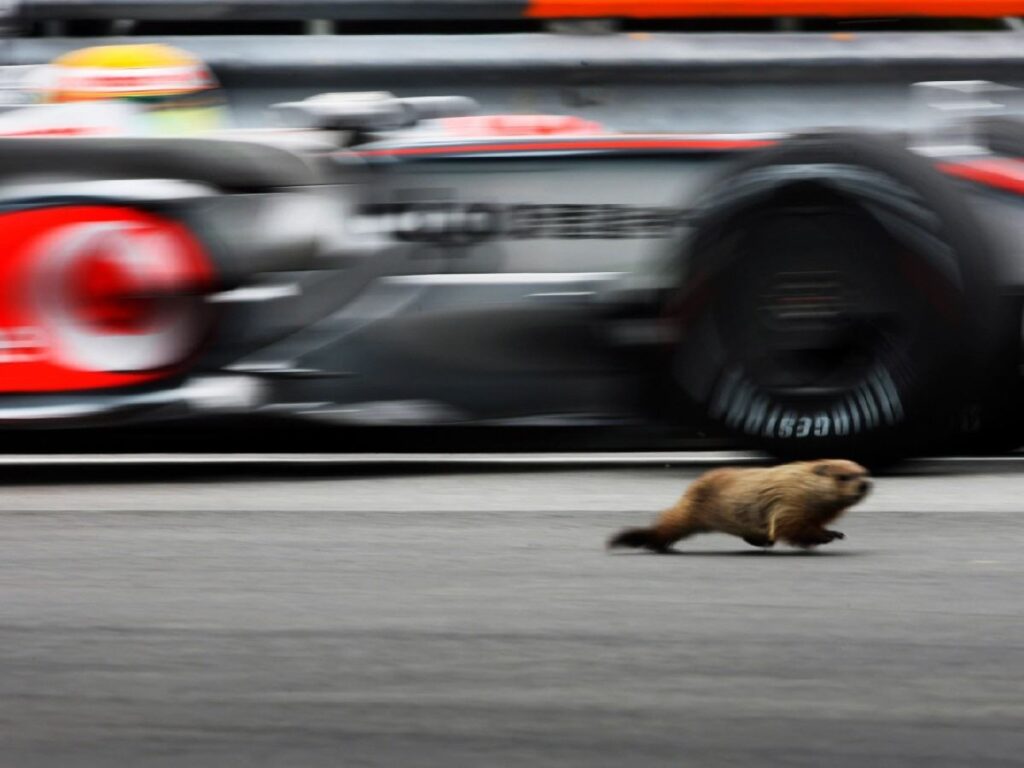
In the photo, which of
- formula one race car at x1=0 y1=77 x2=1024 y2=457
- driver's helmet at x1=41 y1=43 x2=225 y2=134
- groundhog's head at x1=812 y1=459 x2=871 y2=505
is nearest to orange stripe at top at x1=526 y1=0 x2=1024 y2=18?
formula one race car at x1=0 y1=77 x2=1024 y2=457

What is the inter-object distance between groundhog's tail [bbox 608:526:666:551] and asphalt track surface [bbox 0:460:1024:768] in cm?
7

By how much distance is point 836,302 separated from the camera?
23.8 ft

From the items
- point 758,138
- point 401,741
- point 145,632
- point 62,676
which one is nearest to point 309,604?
point 145,632

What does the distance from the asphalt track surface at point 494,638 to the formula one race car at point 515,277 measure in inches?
23.1

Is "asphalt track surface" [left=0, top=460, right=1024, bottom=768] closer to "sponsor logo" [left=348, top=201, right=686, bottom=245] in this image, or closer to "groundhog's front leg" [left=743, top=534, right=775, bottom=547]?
"groundhog's front leg" [left=743, top=534, right=775, bottom=547]

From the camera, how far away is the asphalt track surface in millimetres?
3725

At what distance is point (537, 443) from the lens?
7.71 metres

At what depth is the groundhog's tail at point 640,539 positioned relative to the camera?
566cm

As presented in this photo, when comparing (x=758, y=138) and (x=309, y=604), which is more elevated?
(x=758, y=138)

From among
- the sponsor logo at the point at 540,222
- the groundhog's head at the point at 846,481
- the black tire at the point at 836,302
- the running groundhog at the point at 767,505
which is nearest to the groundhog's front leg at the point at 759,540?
the running groundhog at the point at 767,505

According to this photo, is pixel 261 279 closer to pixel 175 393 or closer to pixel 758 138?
pixel 175 393

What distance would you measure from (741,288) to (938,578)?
2216 mm

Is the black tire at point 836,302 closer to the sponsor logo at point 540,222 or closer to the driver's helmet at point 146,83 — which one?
the sponsor logo at point 540,222

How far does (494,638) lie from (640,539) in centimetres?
118
